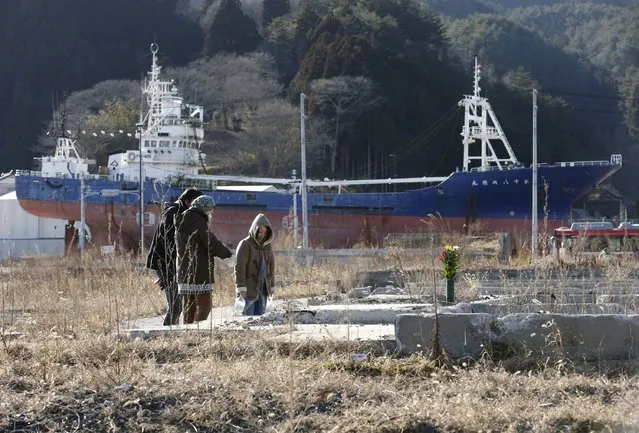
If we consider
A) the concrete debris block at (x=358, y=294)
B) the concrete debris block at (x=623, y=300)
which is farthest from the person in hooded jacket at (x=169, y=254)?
the concrete debris block at (x=623, y=300)

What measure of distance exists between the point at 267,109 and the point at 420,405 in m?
52.5

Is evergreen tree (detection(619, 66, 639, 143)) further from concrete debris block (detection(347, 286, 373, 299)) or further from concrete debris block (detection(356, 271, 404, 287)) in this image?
concrete debris block (detection(347, 286, 373, 299))

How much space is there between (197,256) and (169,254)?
50 centimetres

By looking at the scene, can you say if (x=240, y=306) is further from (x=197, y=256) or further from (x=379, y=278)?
(x=379, y=278)

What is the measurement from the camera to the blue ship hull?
135 feet

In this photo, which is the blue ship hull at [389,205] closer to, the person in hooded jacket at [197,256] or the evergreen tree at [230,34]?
the evergreen tree at [230,34]

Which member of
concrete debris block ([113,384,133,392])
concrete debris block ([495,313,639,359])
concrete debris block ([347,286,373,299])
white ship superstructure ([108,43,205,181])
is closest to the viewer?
concrete debris block ([113,384,133,392])

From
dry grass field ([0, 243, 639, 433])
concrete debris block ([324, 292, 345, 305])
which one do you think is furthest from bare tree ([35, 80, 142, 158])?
dry grass field ([0, 243, 639, 433])

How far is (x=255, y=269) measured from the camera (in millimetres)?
8594

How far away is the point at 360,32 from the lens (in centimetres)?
6341

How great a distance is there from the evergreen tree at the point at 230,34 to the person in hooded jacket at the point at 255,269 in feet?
207

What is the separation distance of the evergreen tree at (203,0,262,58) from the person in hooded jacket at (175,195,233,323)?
210 ft

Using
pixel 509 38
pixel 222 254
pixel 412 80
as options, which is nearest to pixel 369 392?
pixel 222 254

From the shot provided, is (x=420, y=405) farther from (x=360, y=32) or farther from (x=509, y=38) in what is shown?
(x=509, y=38)
